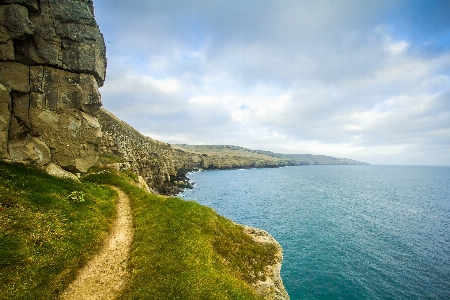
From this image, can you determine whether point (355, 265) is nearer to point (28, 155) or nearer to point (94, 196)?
point (94, 196)

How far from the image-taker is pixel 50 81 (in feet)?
81.1

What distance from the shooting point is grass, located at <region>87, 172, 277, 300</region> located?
49.0 ft

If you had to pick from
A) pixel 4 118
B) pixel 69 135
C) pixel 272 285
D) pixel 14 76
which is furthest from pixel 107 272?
pixel 14 76

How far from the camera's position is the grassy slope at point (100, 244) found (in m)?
14.5

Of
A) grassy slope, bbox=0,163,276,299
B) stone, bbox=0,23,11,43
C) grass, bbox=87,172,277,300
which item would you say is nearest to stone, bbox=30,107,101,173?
grassy slope, bbox=0,163,276,299

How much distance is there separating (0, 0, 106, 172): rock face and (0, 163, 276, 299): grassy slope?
296cm

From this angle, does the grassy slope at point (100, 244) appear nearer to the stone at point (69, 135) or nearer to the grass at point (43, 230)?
the grass at point (43, 230)

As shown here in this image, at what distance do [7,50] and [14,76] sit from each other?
2294mm

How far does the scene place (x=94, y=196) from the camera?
1035 inches

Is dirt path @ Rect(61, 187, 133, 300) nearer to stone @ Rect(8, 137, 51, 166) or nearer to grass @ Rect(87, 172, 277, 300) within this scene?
grass @ Rect(87, 172, 277, 300)

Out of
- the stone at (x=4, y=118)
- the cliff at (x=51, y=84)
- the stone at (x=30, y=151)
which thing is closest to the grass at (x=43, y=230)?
the stone at (x=30, y=151)

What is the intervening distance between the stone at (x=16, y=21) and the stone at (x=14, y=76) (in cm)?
267

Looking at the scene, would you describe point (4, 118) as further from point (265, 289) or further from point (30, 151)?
point (265, 289)

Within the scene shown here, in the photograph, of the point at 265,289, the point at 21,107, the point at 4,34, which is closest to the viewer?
the point at 265,289
